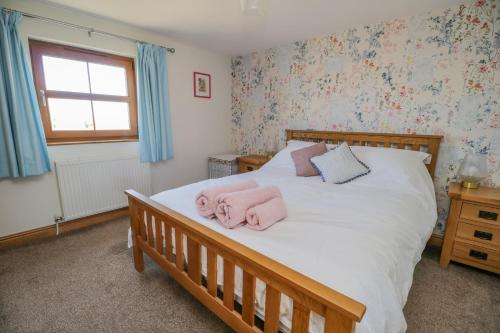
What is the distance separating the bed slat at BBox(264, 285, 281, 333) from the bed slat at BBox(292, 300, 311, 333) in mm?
77

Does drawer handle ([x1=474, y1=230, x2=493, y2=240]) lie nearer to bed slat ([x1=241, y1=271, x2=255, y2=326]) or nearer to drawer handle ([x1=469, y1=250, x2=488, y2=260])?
drawer handle ([x1=469, y1=250, x2=488, y2=260])

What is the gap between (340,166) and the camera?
214 cm

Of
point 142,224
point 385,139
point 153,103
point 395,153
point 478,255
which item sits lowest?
point 478,255

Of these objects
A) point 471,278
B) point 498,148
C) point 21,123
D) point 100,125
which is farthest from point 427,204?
point 21,123

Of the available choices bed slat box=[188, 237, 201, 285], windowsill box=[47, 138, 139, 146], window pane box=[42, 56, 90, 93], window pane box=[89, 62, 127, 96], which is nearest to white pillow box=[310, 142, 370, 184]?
bed slat box=[188, 237, 201, 285]

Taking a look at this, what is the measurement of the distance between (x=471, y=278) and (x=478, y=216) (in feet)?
1.63

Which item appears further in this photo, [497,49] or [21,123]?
[21,123]

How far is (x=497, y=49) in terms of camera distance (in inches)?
75.5

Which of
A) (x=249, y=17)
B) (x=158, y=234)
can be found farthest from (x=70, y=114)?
(x=249, y=17)

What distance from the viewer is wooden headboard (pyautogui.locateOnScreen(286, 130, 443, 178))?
87.2 inches

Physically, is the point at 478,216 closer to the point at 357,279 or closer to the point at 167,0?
the point at 357,279

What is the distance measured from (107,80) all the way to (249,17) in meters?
1.72

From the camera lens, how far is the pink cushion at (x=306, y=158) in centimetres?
233

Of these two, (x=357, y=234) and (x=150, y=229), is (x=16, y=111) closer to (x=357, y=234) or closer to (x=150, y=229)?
(x=150, y=229)
